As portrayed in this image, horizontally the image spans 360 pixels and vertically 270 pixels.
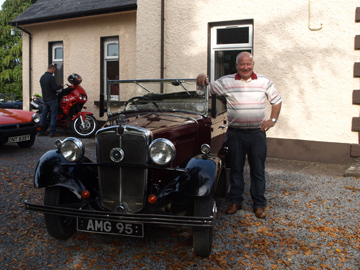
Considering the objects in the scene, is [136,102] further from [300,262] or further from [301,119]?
[301,119]

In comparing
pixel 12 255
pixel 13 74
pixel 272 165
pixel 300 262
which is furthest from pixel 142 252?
pixel 13 74

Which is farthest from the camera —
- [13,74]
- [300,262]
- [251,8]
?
[13,74]

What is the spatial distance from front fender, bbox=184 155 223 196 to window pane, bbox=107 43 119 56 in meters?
7.77

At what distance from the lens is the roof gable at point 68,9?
964cm

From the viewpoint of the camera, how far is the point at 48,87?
895cm

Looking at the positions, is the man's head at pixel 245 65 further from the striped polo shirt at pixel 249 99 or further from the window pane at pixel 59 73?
the window pane at pixel 59 73

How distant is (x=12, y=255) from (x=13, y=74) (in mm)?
28579

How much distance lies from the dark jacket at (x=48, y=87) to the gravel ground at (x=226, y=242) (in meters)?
4.77

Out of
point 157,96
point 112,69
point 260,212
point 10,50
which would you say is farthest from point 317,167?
point 10,50

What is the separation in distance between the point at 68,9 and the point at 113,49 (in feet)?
6.58

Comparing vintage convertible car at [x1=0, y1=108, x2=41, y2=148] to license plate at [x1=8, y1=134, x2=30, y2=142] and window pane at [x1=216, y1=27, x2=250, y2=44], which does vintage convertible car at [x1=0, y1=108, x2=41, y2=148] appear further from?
window pane at [x1=216, y1=27, x2=250, y2=44]

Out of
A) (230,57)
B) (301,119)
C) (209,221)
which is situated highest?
(230,57)

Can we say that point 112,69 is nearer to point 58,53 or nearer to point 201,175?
point 58,53

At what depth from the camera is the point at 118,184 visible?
10.4 ft
